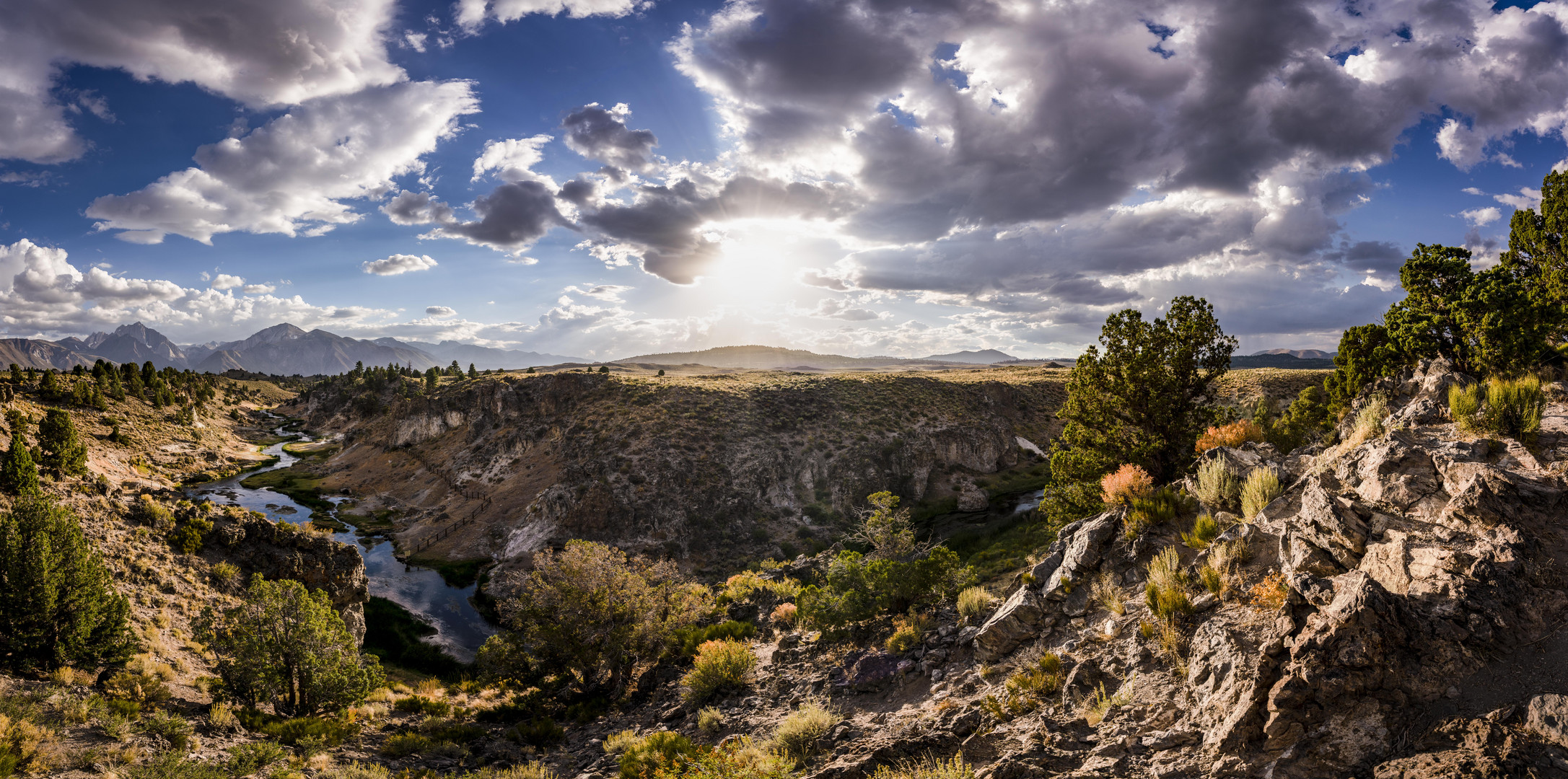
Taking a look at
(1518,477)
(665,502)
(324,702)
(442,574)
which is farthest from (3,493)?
(1518,477)

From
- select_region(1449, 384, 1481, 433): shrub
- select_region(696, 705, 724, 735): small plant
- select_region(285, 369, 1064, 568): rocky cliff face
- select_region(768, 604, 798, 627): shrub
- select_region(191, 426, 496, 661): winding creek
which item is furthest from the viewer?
select_region(285, 369, 1064, 568): rocky cliff face

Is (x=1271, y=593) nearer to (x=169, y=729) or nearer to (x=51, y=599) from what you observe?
(x=169, y=729)

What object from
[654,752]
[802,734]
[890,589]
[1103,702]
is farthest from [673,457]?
[1103,702]

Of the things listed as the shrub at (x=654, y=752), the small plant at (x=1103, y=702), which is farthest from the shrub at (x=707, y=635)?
the small plant at (x=1103, y=702)

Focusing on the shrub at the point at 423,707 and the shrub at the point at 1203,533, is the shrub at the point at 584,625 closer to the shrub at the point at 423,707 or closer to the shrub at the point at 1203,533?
the shrub at the point at 423,707

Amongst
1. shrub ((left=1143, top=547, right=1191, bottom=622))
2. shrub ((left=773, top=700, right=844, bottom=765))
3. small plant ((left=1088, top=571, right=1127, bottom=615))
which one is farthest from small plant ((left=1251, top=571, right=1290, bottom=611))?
shrub ((left=773, top=700, right=844, bottom=765))

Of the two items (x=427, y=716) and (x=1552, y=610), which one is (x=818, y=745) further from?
(x=427, y=716)

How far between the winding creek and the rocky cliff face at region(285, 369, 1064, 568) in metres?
3.66

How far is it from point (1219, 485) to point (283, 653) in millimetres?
29883

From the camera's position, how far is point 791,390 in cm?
8112

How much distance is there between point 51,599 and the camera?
17.1 meters

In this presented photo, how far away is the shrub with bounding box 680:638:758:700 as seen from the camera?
2067cm

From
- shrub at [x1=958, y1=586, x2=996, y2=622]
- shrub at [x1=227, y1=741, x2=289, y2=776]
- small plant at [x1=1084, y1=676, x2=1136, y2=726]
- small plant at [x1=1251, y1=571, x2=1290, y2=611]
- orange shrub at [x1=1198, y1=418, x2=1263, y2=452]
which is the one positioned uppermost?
orange shrub at [x1=1198, y1=418, x2=1263, y2=452]

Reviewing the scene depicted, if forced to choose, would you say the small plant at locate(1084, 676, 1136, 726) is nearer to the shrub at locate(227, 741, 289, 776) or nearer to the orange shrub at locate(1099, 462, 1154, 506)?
the orange shrub at locate(1099, 462, 1154, 506)
